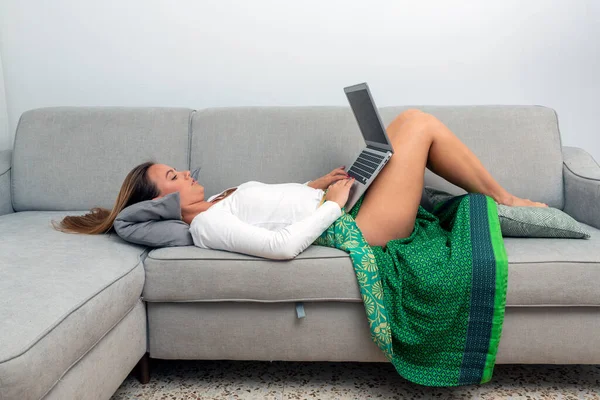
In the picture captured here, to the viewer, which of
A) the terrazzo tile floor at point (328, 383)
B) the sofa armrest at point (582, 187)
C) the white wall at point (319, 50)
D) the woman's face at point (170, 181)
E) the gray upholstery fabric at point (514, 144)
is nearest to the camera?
the terrazzo tile floor at point (328, 383)

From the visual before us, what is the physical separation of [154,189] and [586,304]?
1324mm

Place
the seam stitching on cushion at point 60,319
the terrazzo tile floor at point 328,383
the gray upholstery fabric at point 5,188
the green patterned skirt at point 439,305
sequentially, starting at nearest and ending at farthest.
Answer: the seam stitching on cushion at point 60,319 < the green patterned skirt at point 439,305 < the terrazzo tile floor at point 328,383 < the gray upholstery fabric at point 5,188

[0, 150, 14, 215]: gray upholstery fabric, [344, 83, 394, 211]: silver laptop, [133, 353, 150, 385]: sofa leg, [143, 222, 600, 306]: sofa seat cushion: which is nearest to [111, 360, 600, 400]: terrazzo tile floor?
[133, 353, 150, 385]: sofa leg

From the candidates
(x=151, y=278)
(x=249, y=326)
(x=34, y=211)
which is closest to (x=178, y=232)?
(x=151, y=278)

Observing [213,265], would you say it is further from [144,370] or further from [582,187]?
[582,187]

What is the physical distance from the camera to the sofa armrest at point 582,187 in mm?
1793

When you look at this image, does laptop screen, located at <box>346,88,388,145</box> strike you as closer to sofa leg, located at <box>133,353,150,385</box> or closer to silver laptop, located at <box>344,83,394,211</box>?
silver laptop, located at <box>344,83,394,211</box>

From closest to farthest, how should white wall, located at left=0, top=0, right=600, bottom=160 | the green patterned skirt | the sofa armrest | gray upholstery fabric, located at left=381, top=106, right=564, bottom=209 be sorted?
the green patterned skirt < the sofa armrest < gray upholstery fabric, located at left=381, top=106, right=564, bottom=209 < white wall, located at left=0, top=0, right=600, bottom=160

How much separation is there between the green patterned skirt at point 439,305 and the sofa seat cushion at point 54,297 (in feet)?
2.11

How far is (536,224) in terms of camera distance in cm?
Answer: 160

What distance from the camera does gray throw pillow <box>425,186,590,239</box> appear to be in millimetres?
1591

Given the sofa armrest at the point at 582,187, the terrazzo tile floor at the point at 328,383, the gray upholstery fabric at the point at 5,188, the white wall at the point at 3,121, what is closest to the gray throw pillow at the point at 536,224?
the sofa armrest at the point at 582,187

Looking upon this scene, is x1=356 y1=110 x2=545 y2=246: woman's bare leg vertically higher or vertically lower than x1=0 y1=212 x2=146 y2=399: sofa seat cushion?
higher

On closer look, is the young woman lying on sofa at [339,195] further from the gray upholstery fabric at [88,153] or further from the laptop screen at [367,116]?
the gray upholstery fabric at [88,153]
